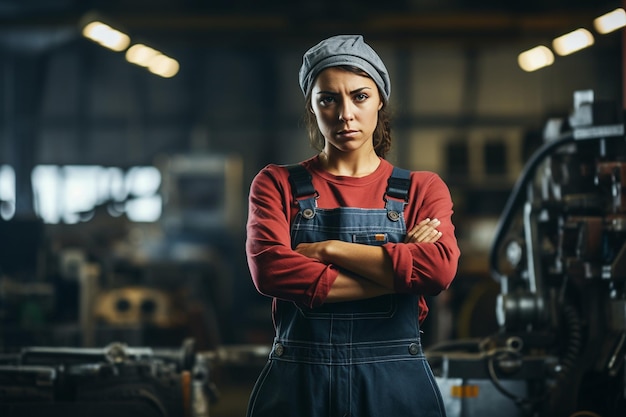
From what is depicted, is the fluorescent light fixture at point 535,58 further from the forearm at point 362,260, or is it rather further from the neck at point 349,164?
the forearm at point 362,260

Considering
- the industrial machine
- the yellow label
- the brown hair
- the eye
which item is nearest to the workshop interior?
the industrial machine

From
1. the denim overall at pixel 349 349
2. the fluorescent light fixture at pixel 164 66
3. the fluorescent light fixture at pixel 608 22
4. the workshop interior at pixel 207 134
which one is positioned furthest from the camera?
the fluorescent light fixture at pixel 164 66

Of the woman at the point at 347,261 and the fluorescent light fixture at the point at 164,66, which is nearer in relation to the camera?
the woman at the point at 347,261

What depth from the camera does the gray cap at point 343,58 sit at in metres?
2.23

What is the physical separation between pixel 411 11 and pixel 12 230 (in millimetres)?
6666

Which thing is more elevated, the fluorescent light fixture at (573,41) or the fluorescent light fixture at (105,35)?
the fluorescent light fixture at (573,41)

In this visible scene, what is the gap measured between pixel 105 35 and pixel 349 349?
22.4 feet

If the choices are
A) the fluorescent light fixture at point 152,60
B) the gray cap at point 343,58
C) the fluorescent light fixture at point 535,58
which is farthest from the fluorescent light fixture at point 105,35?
the gray cap at point 343,58

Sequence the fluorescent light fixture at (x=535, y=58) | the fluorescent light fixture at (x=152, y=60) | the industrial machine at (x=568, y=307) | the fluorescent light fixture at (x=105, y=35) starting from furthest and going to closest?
the fluorescent light fixture at (x=535, y=58), the fluorescent light fixture at (x=152, y=60), the fluorescent light fixture at (x=105, y=35), the industrial machine at (x=568, y=307)

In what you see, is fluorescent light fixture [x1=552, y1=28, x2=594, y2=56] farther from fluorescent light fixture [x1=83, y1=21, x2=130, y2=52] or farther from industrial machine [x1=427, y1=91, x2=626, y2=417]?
industrial machine [x1=427, y1=91, x2=626, y2=417]

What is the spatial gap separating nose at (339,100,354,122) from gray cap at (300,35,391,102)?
0.09m

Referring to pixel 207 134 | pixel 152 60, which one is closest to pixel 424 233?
pixel 152 60

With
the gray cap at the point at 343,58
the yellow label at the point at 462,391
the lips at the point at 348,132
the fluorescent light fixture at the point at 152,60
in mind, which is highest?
the fluorescent light fixture at the point at 152,60

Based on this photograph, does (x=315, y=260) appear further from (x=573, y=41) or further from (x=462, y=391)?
(x=573, y=41)
